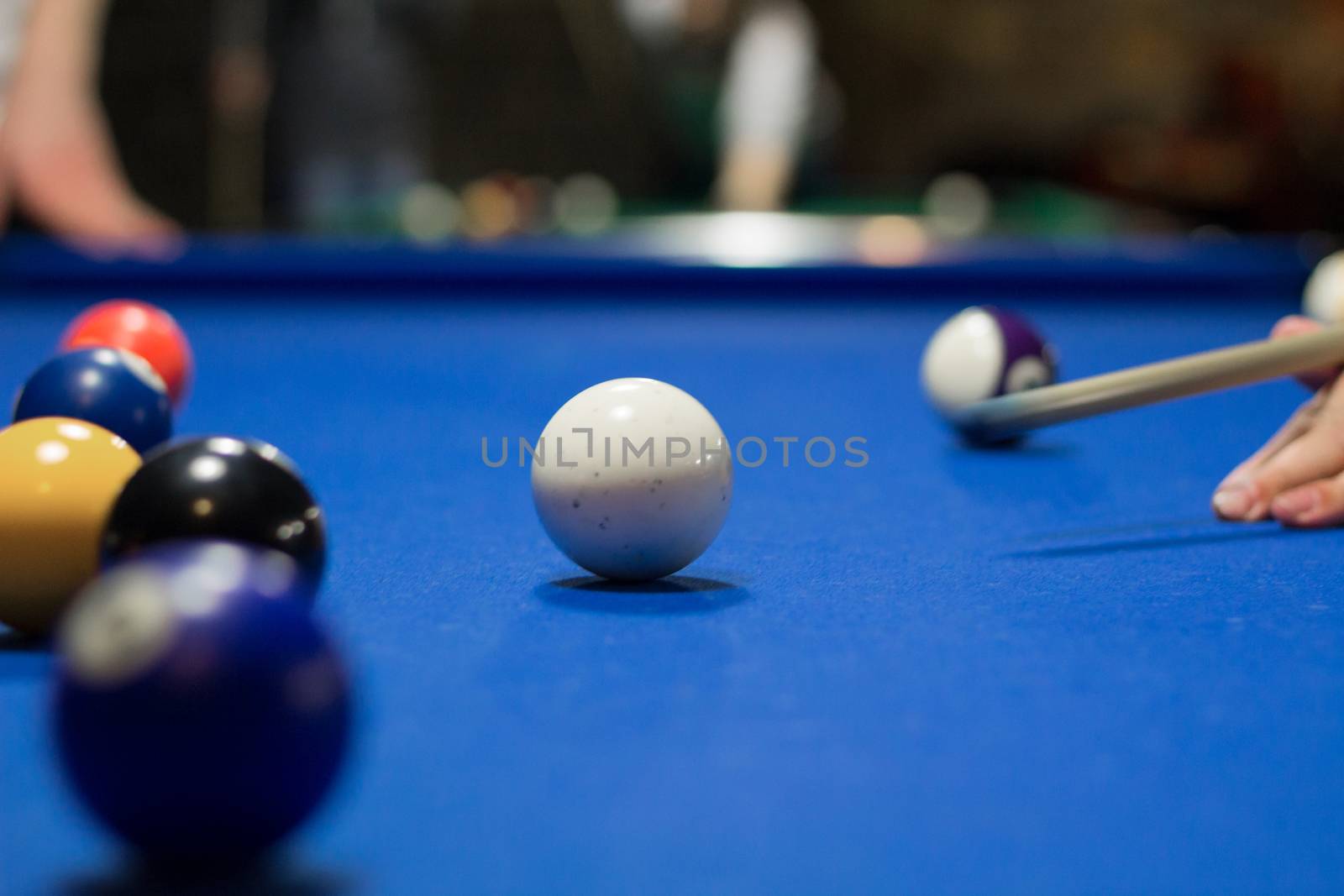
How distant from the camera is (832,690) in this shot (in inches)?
53.1

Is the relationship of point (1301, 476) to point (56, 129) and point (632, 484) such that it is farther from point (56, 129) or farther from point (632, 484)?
point (56, 129)

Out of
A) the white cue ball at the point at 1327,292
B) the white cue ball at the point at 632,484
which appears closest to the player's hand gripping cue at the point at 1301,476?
the white cue ball at the point at 632,484

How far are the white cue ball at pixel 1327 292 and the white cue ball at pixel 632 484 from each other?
2.88 m

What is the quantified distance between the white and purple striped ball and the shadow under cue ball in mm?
1596

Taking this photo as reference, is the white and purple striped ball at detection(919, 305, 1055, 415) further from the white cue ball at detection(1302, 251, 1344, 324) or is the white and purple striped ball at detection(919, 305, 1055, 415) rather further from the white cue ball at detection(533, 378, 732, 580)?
the white cue ball at detection(1302, 251, 1344, 324)

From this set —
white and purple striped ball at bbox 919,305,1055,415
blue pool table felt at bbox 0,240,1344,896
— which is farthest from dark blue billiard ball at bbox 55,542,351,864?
white and purple striped ball at bbox 919,305,1055,415

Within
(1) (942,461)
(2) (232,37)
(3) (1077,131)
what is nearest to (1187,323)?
(1) (942,461)

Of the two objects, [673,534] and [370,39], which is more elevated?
[370,39]

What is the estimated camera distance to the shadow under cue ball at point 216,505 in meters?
1.45

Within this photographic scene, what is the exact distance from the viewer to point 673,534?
5.83ft

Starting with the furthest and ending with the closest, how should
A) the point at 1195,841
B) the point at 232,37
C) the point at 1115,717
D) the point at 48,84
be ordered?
the point at 232,37 < the point at 48,84 < the point at 1115,717 < the point at 1195,841

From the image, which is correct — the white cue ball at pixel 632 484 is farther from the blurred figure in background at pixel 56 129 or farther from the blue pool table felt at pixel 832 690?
the blurred figure in background at pixel 56 129

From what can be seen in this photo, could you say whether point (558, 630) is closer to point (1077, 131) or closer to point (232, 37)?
point (232, 37)

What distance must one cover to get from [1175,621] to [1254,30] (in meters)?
13.1
